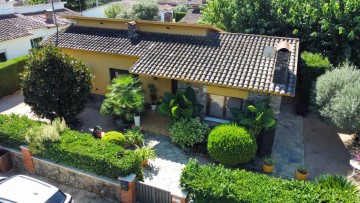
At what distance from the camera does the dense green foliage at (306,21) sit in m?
19.5

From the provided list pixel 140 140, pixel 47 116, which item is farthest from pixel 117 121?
pixel 47 116

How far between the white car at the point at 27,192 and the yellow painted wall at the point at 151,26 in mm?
12842

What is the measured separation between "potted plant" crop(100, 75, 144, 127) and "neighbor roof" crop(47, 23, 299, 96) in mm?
1037

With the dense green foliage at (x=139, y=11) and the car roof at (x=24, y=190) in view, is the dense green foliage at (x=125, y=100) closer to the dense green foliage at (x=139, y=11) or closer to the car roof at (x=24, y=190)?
the car roof at (x=24, y=190)

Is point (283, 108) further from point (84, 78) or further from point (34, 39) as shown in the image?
point (34, 39)

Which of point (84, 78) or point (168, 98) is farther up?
point (84, 78)

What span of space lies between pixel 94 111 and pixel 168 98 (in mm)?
6228

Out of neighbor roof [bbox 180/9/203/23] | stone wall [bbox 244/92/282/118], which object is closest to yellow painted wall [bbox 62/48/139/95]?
stone wall [bbox 244/92/282/118]

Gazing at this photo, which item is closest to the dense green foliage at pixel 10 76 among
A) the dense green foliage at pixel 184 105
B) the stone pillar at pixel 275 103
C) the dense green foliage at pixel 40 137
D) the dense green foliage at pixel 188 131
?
the dense green foliage at pixel 40 137

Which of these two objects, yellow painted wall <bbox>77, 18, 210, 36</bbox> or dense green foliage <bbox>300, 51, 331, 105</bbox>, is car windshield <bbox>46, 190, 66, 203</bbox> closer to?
yellow painted wall <bbox>77, 18, 210, 36</bbox>

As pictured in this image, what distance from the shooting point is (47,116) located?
54.1 feet

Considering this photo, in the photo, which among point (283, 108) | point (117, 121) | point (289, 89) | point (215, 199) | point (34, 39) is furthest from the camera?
point (34, 39)

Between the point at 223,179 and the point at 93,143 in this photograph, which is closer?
the point at 223,179

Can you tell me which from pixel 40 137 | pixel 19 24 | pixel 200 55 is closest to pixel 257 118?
pixel 200 55
